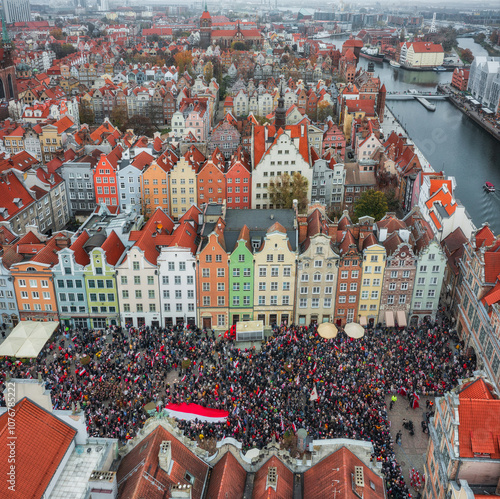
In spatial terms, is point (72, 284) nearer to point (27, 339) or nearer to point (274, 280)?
point (27, 339)

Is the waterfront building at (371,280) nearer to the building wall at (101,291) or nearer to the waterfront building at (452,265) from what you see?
the waterfront building at (452,265)

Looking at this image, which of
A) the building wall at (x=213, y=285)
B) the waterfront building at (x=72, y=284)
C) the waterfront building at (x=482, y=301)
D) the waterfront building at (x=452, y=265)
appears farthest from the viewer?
the waterfront building at (x=452, y=265)

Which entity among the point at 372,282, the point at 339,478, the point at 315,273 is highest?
the point at 339,478

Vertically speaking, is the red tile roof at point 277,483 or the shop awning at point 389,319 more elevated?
the red tile roof at point 277,483

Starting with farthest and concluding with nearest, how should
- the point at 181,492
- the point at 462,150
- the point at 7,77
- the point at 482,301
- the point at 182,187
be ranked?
the point at 7,77 < the point at 462,150 < the point at 182,187 < the point at 482,301 < the point at 181,492

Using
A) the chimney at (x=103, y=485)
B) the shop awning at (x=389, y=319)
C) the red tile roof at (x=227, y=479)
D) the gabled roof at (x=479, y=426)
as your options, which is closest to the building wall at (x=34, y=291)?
the chimney at (x=103, y=485)

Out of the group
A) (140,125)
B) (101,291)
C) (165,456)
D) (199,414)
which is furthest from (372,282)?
(140,125)

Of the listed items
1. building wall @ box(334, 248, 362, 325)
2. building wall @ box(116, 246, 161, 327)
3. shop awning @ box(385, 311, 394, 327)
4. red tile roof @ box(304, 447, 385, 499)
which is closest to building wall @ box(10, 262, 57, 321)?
building wall @ box(116, 246, 161, 327)

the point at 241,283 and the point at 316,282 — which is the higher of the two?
the point at 316,282

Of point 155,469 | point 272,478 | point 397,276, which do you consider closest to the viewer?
point 155,469
